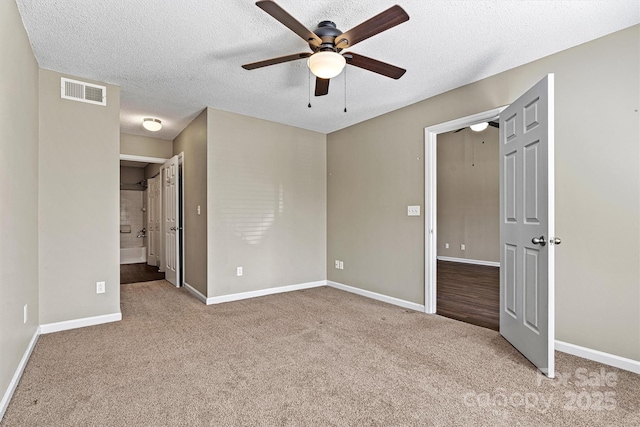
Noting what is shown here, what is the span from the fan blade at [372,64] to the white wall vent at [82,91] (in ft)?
8.77

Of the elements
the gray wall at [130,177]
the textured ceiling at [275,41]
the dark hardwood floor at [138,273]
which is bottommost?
the dark hardwood floor at [138,273]

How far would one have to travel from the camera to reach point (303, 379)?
2168 millimetres

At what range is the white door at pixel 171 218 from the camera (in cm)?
509

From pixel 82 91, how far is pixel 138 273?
4.05 m

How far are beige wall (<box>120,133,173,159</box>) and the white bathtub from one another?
3404mm

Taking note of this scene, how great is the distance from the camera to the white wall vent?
315 centimetres

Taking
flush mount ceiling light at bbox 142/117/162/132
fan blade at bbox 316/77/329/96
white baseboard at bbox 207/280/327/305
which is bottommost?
white baseboard at bbox 207/280/327/305

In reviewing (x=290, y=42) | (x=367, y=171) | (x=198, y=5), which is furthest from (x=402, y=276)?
(x=198, y=5)

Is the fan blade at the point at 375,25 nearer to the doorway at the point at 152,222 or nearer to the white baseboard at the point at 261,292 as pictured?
the white baseboard at the point at 261,292

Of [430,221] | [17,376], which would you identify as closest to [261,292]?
[430,221]

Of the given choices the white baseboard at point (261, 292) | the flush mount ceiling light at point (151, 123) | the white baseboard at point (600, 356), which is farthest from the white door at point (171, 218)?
the white baseboard at point (600, 356)

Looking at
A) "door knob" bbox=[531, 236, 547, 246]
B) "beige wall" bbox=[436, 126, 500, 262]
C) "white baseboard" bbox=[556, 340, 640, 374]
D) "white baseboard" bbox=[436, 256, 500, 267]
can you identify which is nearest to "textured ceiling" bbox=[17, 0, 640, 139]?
"door knob" bbox=[531, 236, 547, 246]

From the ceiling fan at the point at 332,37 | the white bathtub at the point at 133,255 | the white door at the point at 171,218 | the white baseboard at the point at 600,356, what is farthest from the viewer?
the white bathtub at the point at 133,255

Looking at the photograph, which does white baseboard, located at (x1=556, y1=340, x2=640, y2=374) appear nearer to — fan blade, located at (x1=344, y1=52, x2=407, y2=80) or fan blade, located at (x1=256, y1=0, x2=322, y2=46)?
fan blade, located at (x1=344, y1=52, x2=407, y2=80)
